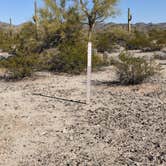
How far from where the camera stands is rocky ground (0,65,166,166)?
6340 mm

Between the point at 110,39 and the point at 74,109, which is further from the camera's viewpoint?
the point at 110,39

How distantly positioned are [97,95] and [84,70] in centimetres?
609

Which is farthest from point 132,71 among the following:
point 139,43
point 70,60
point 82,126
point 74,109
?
point 139,43

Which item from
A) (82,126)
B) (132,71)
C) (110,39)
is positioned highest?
(110,39)

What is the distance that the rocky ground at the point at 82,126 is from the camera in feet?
20.8

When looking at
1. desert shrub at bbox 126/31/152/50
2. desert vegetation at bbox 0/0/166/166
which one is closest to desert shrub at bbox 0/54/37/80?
desert vegetation at bbox 0/0/166/166

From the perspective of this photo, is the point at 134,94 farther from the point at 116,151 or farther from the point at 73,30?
the point at 73,30

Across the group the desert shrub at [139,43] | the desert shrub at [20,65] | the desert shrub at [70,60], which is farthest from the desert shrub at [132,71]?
the desert shrub at [139,43]

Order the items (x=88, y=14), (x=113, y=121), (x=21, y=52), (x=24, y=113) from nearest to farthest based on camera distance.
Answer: (x=113, y=121) → (x=24, y=113) → (x=21, y=52) → (x=88, y=14)

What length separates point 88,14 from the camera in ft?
98.2

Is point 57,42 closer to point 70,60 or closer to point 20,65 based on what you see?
point 70,60

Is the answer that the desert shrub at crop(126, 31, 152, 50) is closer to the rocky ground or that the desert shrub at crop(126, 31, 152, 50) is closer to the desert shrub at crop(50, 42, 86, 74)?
the desert shrub at crop(50, 42, 86, 74)

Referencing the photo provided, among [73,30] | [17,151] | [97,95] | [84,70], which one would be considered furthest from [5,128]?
[73,30]

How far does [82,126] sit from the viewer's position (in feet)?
26.8
